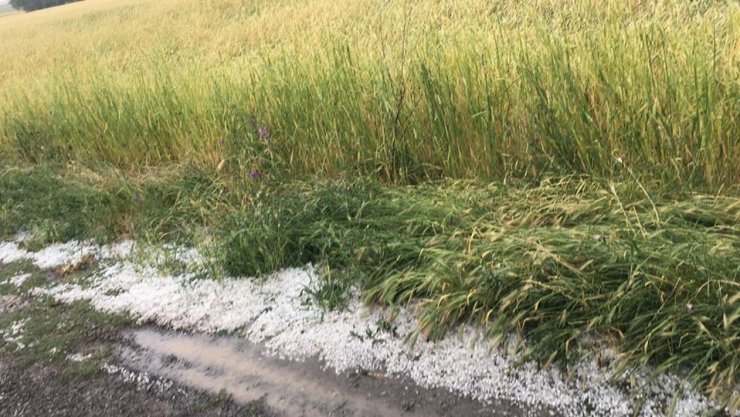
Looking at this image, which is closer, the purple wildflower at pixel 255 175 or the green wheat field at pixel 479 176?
the green wheat field at pixel 479 176

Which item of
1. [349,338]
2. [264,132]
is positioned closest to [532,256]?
[349,338]

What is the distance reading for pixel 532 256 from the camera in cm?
246

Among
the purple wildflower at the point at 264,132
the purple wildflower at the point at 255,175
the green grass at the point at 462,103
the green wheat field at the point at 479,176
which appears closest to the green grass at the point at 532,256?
the green wheat field at the point at 479,176

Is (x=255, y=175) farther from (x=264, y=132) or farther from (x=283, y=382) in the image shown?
(x=283, y=382)

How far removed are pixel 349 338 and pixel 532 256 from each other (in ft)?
2.85

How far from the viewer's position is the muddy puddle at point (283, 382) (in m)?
2.23

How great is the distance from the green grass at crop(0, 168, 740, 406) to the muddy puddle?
1.04 feet

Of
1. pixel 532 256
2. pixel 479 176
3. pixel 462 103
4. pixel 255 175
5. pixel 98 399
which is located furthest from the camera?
pixel 255 175

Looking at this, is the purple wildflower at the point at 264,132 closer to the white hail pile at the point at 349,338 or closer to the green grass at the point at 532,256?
the green grass at the point at 532,256

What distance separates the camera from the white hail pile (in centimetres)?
209

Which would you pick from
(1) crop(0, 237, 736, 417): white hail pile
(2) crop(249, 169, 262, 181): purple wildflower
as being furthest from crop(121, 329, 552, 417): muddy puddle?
(2) crop(249, 169, 262, 181): purple wildflower

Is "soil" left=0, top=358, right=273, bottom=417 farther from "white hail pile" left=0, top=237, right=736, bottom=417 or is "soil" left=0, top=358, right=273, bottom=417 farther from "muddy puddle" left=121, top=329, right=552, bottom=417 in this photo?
"white hail pile" left=0, top=237, right=736, bottom=417

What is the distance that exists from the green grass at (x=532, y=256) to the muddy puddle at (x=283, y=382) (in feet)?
1.04

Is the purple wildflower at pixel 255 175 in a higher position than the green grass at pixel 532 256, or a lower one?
higher
